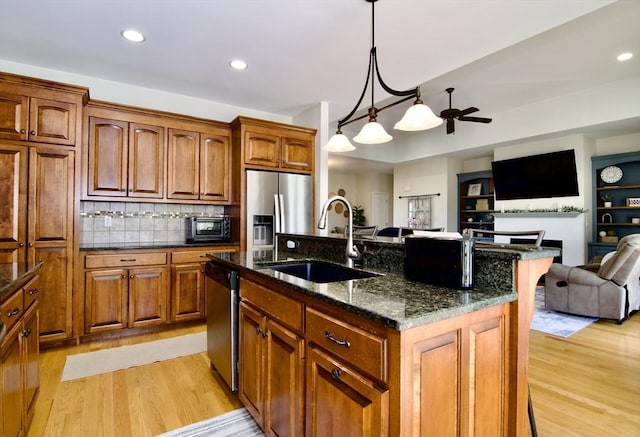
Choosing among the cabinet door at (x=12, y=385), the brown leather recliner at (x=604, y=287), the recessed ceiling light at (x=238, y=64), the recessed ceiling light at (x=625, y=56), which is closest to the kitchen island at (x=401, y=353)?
the cabinet door at (x=12, y=385)

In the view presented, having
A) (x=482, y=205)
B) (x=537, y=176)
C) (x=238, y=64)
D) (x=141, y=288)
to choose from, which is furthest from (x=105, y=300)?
(x=482, y=205)

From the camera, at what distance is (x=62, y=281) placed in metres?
2.99

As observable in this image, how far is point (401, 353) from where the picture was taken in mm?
940

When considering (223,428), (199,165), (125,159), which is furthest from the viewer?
(199,165)

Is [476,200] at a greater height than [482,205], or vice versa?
[476,200]

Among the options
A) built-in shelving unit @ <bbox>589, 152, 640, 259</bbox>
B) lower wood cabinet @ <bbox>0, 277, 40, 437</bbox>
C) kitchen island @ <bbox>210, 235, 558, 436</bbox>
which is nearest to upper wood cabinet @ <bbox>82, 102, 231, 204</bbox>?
lower wood cabinet @ <bbox>0, 277, 40, 437</bbox>

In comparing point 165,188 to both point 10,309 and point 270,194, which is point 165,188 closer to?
point 270,194

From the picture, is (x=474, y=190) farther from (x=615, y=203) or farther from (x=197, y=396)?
(x=197, y=396)

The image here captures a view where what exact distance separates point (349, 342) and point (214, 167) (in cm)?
340

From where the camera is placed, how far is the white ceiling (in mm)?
2441

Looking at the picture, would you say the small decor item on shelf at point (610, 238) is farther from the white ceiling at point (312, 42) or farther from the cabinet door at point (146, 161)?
the cabinet door at point (146, 161)

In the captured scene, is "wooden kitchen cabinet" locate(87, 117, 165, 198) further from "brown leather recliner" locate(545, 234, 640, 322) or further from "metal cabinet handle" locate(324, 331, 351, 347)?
"brown leather recliner" locate(545, 234, 640, 322)

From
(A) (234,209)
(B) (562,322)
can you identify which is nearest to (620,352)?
(B) (562,322)

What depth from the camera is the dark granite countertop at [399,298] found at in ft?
3.26
